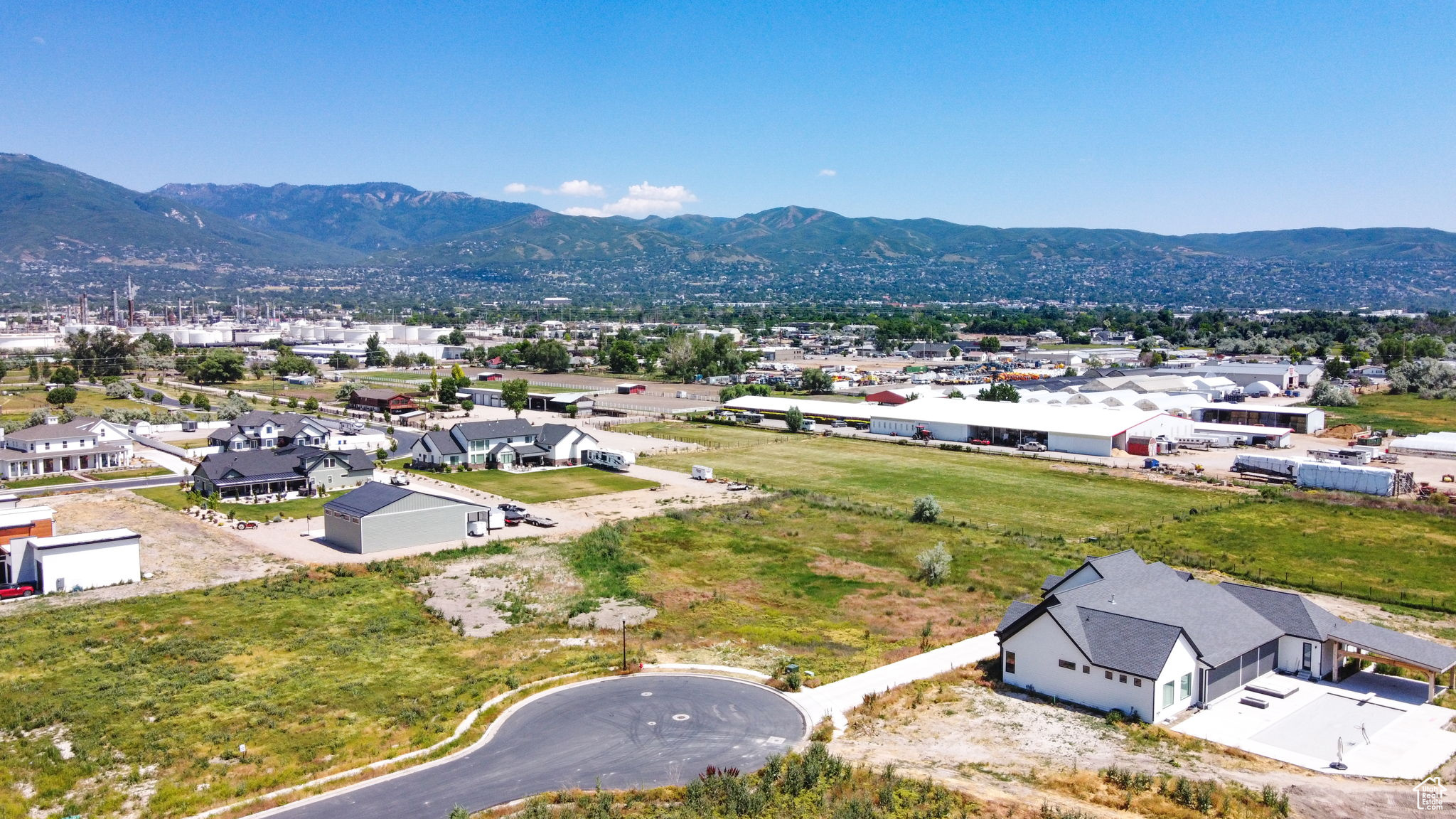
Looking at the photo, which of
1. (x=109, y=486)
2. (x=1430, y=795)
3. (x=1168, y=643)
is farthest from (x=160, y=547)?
(x=1430, y=795)

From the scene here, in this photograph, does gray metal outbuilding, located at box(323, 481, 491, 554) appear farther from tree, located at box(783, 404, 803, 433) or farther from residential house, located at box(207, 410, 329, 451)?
tree, located at box(783, 404, 803, 433)

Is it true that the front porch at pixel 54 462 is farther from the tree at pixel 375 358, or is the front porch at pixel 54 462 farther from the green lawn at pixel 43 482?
the tree at pixel 375 358

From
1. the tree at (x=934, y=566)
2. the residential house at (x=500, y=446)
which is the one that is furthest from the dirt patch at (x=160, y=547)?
the tree at (x=934, y=566)

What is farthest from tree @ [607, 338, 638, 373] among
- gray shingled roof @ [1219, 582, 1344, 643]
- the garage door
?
the garage door

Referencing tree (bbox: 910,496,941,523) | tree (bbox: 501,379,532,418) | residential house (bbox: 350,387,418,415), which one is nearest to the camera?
tree (bbox: 910,496,941,523)

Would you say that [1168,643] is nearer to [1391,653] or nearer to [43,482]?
[1391,653]

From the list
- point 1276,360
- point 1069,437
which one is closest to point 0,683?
point 1069,437
